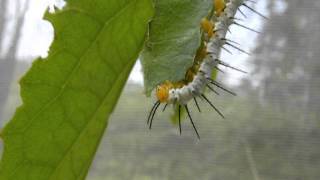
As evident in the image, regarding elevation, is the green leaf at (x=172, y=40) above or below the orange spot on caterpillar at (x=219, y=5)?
below

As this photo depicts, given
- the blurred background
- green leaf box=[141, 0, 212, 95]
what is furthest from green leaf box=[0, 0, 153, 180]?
the blurred background

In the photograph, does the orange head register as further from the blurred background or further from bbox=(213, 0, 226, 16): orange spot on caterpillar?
the blurred background

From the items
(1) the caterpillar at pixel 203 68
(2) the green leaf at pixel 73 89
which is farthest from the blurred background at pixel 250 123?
(2) the green leaf at pixel 73 89

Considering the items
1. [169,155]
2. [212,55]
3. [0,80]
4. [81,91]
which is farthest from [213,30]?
[0,80]

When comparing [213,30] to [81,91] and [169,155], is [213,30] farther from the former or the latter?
[169,155]

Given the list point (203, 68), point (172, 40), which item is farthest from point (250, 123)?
point (172, 40)

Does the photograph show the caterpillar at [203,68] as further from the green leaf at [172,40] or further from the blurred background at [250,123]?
the blurred background at [250,123]
